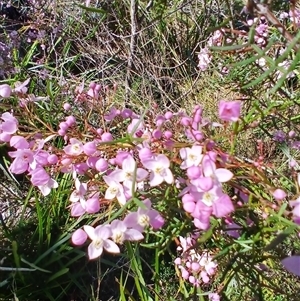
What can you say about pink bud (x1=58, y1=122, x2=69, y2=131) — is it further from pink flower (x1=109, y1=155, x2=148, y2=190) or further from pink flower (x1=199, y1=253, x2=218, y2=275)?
pink flower (x1=199, y1=253, x2=218, y2=275)

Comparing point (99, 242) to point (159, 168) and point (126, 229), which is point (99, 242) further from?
point (159, 168)

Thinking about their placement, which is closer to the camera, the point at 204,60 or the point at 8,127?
the point at 8,127

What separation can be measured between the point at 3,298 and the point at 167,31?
1.77 metres

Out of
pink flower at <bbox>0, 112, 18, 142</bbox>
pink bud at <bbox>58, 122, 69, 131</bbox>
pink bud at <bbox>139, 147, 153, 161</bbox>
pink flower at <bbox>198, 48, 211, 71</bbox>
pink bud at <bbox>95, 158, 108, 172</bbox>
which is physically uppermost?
pink flower at <bbox>0, 112, 18, 142</bbox>

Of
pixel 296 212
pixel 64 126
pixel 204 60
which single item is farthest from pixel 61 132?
pixel 204 60

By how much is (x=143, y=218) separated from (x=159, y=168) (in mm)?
85

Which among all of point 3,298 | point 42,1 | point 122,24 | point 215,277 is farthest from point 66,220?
point 42,1

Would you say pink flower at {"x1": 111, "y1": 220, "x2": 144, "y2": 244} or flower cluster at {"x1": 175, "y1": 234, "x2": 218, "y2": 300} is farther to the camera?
flower cluster at {"x1": 175, "y1": 234, "x2": 218, "y2": 300}

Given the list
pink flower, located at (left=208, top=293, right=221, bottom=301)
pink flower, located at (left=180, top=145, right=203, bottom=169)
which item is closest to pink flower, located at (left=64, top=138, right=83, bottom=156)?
pink flower, located at (left=180, top=145, right=203, bottom=169)

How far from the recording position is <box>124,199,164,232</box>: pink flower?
0.82 m

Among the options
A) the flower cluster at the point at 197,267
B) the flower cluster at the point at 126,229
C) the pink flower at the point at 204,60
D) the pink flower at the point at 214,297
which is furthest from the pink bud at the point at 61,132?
the pink flower at the point at 204,60

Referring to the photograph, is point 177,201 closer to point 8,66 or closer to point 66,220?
point 66,220

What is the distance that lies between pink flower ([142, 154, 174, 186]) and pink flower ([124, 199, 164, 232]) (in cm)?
4

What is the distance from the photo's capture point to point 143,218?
2.69 feet
